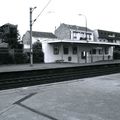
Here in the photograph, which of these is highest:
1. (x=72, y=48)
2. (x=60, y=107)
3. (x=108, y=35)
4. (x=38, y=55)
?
(x=108, y=35)

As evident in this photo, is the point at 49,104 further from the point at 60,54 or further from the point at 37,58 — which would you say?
the point at 60,54

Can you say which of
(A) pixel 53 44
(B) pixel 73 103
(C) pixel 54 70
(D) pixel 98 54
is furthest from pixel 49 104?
(D) pixel 98 54

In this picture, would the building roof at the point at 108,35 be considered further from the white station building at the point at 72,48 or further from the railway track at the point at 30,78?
the railway track at the point at 30,78

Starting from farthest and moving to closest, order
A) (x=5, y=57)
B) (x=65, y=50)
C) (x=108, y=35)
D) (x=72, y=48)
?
(x=108, y=35), (x=72, y=48), (x=65, y=50), (x=5, y=57)

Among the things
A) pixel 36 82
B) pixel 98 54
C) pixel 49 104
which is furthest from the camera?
pixel 98 54

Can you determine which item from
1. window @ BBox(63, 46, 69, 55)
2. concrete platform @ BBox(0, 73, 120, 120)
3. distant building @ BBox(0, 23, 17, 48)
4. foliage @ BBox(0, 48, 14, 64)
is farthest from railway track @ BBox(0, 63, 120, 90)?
distant building @ BBox(0, 23, 17, 48)

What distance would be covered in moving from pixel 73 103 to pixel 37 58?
1146 inches

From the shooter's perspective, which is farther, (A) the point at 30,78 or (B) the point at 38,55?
(B) the point at 38,55

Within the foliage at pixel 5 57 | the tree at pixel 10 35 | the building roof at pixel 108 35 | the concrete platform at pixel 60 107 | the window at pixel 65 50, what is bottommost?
the concrete platform at pixel 60 107

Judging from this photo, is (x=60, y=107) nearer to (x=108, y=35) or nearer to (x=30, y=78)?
(x=30, y=78)

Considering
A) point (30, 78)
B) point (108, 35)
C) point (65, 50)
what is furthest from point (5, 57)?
point (108, 35)

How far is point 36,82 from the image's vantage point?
13547 mm

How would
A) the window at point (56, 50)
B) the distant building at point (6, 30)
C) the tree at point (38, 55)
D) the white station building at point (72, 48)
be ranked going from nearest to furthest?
the tree at point (38, 55) < the white station building at point (72, 48) < the window at point (56, 50) < the distant building at point (6, 30)

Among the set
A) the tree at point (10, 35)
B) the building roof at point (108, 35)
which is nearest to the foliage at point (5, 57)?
the tree at point (10, 35)
